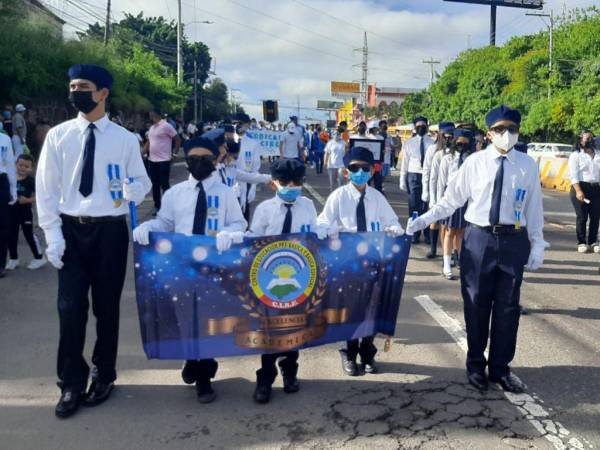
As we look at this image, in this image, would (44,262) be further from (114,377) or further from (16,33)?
(16,33)

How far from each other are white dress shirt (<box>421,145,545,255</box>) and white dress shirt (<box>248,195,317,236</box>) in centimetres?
97

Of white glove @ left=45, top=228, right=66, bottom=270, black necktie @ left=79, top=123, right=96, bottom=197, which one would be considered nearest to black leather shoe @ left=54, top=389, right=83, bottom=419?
white glove @ left=45, top=228, right=66, bottom=270

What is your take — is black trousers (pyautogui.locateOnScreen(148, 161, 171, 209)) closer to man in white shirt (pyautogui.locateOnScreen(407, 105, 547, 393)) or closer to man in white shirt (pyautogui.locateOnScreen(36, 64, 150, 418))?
man in white shirt (pyautogui.locateOnScreen(36, 64, 150, 418))

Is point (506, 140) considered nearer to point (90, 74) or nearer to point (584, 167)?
point (90, 74)

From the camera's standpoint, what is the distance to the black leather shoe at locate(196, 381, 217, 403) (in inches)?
171

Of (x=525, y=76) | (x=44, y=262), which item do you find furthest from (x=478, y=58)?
(x=44, y=262)

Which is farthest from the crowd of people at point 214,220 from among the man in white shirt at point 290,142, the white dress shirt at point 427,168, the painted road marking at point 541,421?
the man in white shirt at point 290,142

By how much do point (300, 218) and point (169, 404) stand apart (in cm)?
161

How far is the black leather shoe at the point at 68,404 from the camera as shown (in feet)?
13.4

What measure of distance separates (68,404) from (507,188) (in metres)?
3.45

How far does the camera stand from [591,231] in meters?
10.2

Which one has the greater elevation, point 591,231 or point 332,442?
point 591,231

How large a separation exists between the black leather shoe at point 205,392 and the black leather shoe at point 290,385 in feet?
1.72

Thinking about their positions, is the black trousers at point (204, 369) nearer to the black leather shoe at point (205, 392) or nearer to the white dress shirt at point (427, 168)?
the black leather shoe at point (205, 392)
